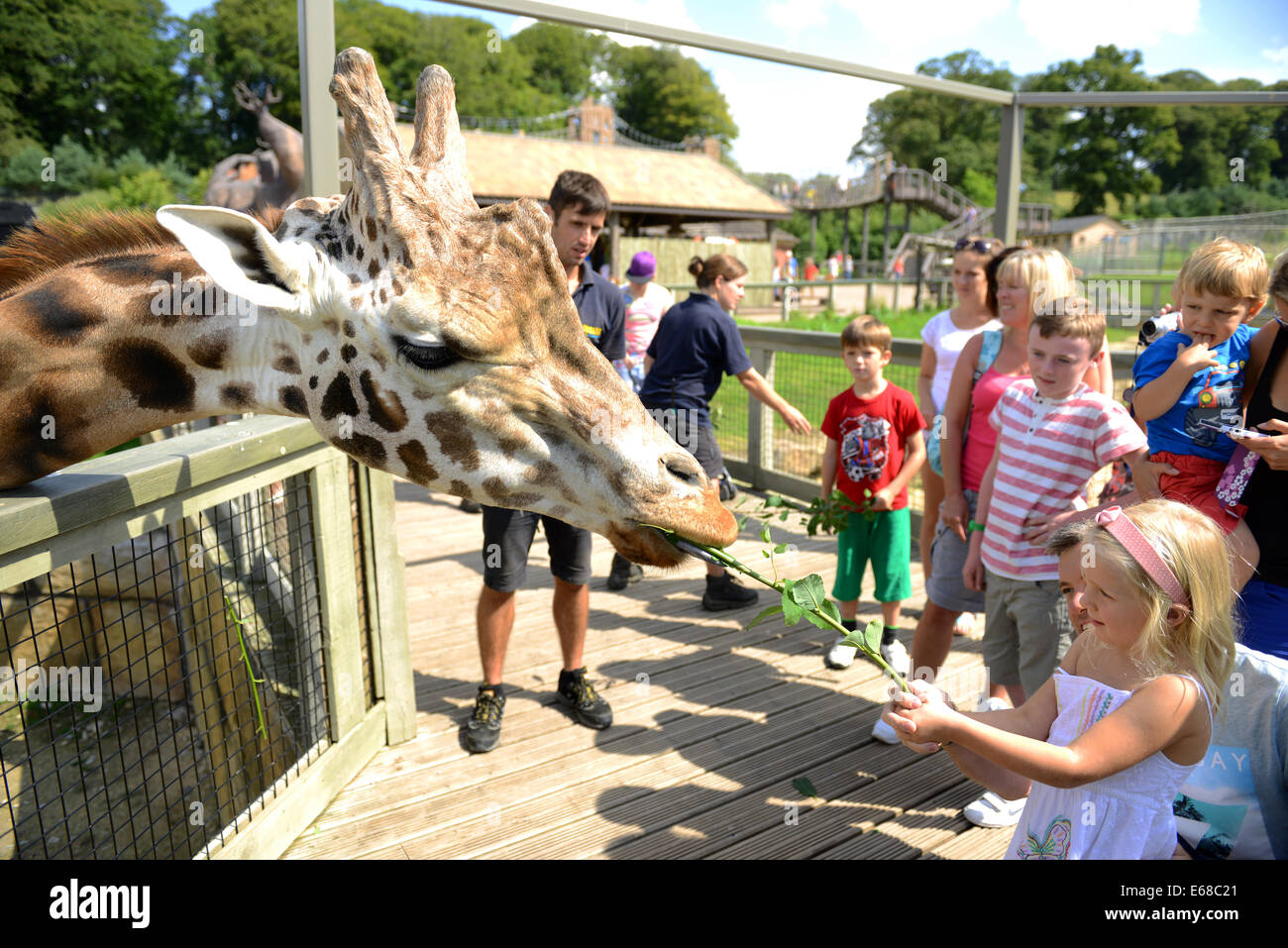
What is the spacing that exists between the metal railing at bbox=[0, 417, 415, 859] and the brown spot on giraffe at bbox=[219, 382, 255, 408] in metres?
0.33

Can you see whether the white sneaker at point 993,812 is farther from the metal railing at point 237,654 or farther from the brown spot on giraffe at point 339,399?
the brown spot on giraffe at point 339,399

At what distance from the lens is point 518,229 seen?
1796 mm

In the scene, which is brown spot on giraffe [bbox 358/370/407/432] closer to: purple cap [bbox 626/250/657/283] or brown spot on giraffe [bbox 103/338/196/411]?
brown spot on giraffe [bbox 103/338/196/411]

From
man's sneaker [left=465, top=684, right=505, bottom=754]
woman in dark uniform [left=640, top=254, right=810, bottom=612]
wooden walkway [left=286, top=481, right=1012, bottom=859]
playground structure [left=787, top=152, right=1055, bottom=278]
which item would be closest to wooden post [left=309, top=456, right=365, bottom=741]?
wooden walkway [left=286, top=481, right=1012, bottom=859]

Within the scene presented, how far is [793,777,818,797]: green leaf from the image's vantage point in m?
3.07

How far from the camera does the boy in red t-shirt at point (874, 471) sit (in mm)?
4074


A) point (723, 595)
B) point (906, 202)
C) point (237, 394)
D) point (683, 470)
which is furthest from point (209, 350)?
point (906, 202)

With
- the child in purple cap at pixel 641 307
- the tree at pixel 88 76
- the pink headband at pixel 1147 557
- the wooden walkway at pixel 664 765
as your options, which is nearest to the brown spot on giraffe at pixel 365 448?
the wooden walkway at pixel 664 765

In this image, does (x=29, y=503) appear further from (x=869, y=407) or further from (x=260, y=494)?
(x=869, y=407)

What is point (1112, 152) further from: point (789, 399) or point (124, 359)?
point (124, 359)

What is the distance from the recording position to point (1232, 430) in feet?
7.74

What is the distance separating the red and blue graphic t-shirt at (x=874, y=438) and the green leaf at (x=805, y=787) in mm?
1494

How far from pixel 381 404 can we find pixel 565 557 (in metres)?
1.83

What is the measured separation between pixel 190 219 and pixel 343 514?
1586 mm
